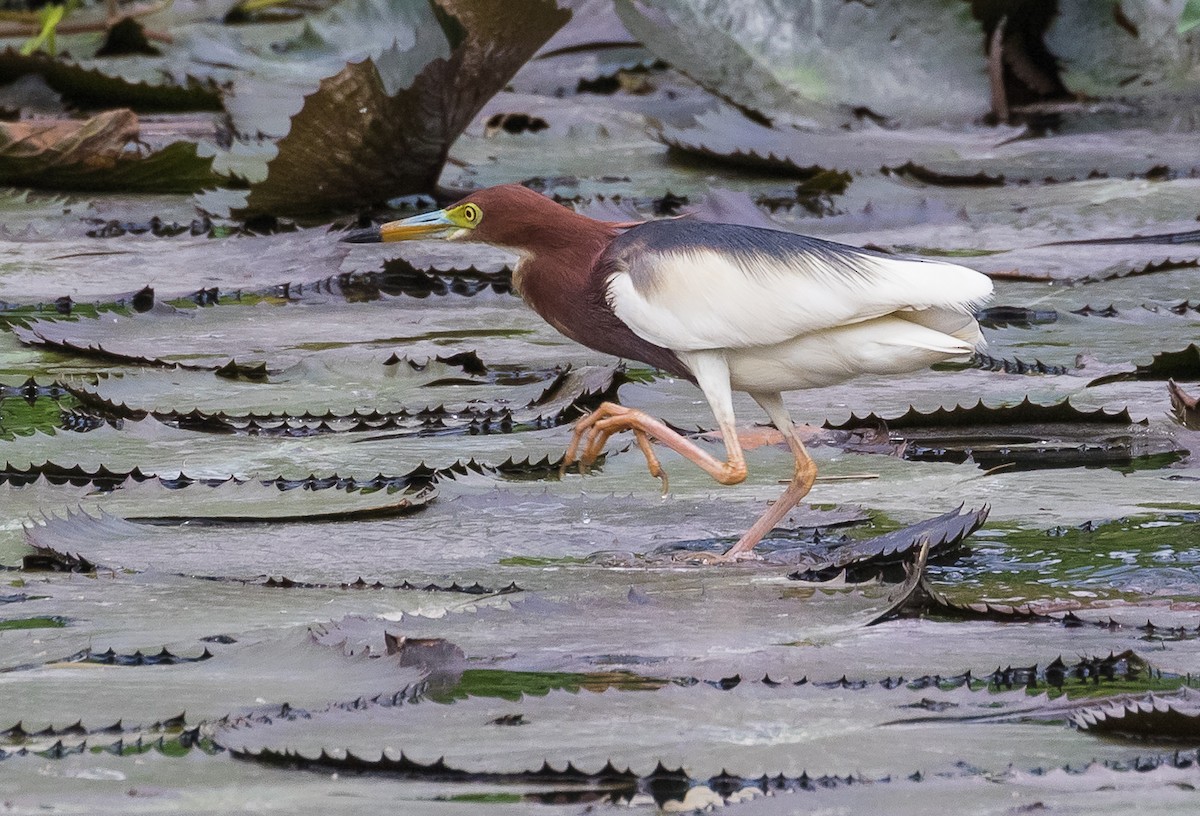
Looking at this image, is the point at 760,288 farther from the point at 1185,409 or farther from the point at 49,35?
the point at 49,35

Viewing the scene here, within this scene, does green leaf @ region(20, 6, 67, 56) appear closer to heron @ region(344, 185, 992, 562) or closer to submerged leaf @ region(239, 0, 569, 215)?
submerged leaf @ region(239, 0, 569, 215)

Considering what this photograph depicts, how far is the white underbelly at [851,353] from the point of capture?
239 centimetres

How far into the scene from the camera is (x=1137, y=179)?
472cm

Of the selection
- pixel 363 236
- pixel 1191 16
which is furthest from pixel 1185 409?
pixel 363 236

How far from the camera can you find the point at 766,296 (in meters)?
2.39

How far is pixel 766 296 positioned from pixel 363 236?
1826mm

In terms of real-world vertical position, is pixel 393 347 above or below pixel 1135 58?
below

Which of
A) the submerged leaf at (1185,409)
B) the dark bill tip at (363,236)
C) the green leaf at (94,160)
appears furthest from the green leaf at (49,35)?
the submerged leaf at (1185,409)

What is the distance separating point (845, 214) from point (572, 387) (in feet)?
4.80

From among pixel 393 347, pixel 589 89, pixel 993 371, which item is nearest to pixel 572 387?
pixel 393 347

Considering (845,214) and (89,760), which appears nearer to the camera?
(89,760)

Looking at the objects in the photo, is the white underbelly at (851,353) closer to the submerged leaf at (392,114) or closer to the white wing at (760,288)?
the white wing at (760,288)

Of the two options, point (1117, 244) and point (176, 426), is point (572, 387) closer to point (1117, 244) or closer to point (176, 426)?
point (176, 426)

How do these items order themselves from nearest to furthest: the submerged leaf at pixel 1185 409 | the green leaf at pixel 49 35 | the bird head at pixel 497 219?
the bird head at pixel 497 219, the submerged leaf at pixel 1185 409, the green leaf at pixel 49 35
